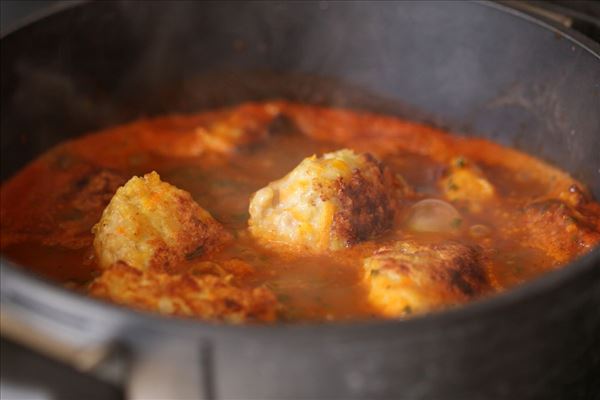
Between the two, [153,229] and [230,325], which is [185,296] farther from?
[153,229]

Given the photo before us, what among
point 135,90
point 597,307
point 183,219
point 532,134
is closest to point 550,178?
point 532,134

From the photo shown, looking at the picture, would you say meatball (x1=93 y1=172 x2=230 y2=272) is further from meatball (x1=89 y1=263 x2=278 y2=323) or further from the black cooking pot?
the black cooking pot

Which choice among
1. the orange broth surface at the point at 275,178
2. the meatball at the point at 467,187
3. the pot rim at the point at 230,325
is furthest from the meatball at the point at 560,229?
the pot rim at the point at 230,325

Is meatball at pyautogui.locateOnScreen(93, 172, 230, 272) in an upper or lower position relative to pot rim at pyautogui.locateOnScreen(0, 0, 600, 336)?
upper

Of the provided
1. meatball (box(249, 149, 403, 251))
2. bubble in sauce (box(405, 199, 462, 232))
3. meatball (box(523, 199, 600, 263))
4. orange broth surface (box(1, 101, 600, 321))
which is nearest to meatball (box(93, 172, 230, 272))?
orange broth surface (box(1, 101, 600, 321))

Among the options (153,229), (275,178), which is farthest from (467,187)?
(153,229)

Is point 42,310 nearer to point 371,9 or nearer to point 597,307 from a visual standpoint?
point 597,307

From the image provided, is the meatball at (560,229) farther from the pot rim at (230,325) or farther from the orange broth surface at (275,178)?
the pot rim at (230,325)
